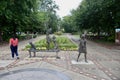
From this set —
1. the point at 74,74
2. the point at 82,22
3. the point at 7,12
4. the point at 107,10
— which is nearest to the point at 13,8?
the point at 7,12

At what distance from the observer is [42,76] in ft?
28.3

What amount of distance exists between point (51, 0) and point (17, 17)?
51.7 meters

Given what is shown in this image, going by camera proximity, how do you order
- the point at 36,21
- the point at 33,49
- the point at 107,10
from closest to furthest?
1. the point at 33,49
2. the point at 107,10
3. the point at 36,21

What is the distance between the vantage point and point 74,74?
32.0ft

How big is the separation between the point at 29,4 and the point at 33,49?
14586 millimetres

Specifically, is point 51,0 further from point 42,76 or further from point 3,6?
point 42,76

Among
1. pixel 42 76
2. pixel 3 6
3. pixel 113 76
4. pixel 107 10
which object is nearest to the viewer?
pixel 42 76

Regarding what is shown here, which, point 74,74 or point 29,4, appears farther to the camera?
point 29,4

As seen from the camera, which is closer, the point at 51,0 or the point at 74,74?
the point at 74,74

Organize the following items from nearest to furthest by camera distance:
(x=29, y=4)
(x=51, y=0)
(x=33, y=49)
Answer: (x=33, y=49) < (x=29, y=4) < (x=51, y=0)

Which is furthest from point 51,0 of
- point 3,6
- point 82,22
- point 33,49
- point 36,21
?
point 33,49

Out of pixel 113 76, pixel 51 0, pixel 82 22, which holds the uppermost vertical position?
pixel 51 0

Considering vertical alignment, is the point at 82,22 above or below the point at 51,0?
below

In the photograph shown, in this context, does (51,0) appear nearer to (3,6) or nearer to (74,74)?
(3,6)
